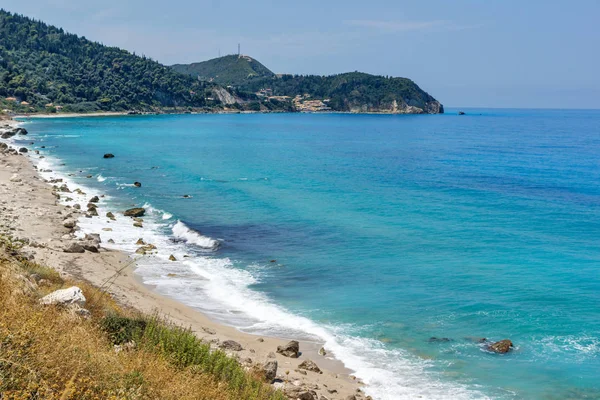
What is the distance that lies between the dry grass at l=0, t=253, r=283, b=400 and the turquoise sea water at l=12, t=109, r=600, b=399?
6446 millimetres

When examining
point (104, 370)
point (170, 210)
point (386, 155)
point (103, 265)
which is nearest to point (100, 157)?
point (170, 210)

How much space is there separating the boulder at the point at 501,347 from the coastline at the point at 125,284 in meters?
5.48

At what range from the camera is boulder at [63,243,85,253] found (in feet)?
80.4

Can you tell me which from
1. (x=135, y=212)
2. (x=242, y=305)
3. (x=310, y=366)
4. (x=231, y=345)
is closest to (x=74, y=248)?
(x=242, y=305)

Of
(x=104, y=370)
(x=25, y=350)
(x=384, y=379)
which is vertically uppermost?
(x=25, y=350)

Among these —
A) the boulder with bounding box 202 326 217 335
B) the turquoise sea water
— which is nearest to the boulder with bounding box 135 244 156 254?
the turquoise sea water

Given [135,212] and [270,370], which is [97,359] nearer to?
[270,370]

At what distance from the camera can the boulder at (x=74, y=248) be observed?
80.4 feet

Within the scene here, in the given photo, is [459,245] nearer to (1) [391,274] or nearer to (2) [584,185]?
(1) [391,274]

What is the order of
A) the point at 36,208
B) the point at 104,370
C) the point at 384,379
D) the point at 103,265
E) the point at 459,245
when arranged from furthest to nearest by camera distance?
the point at 36,208, the point at 459,245, the point at 103,265, the point at 384,379, the point at 104,370

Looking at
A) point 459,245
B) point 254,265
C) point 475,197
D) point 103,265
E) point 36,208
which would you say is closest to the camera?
point 103,265

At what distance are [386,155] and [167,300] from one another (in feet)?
201

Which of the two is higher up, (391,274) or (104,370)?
(104,370)

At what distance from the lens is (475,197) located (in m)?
42.8
